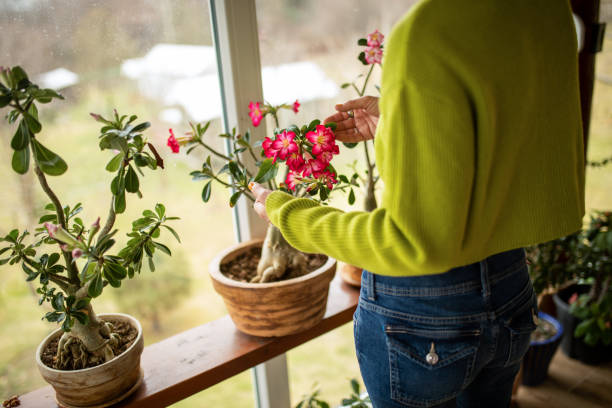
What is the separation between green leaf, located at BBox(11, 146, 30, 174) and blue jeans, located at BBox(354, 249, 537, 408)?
2.32 feet

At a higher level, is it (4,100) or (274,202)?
(4,100)

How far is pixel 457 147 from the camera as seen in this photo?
2.25 feet

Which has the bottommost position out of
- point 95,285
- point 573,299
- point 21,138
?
point 573,299

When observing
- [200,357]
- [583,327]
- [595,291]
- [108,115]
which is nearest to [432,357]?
[200,357]

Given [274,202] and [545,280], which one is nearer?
[274,202]

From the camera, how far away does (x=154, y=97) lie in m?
1.35

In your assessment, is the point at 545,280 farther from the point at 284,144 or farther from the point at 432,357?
the point at 284,144

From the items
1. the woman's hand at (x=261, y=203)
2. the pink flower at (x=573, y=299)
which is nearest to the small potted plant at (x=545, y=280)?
the pink flower at (x=573, y=299)

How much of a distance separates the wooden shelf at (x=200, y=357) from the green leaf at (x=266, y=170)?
50cm

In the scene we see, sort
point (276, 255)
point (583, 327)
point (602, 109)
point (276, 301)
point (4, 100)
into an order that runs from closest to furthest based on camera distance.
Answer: point (4, 100) < point (276, 301) < point (276, 255) < point (583, 327) < point (602, 109)

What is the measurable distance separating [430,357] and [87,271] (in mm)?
746

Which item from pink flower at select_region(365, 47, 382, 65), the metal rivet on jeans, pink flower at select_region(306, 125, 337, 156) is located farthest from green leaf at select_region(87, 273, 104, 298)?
pink flower at select_region(365, 47, 382, 65)

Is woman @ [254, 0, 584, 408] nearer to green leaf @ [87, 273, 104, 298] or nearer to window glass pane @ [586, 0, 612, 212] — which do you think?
green leaf @ [87, 273, 104, 298]

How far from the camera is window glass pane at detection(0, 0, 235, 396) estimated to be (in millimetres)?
1155
